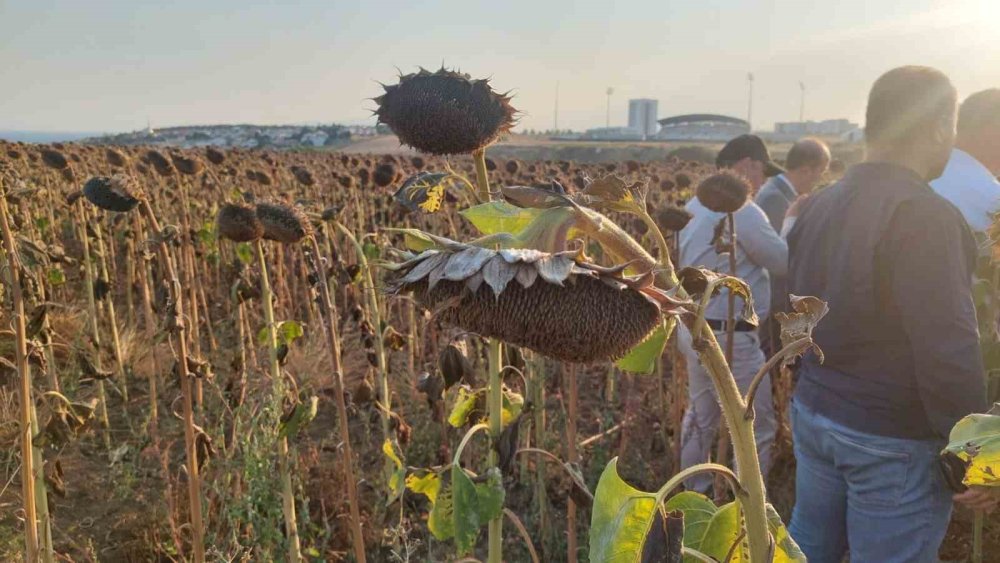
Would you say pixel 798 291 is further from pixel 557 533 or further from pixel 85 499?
pixel 85 499

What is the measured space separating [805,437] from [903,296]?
67cm

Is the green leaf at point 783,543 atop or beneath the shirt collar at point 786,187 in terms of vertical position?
beneath

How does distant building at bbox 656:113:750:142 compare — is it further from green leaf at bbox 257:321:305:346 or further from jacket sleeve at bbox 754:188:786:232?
green leaf at bbox 257:321:305:346

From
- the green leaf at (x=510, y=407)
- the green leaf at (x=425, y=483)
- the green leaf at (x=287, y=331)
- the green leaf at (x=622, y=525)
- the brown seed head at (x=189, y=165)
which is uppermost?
the brown seed head at (x=189, y=165)

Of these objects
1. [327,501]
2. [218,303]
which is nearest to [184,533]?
[327,501]

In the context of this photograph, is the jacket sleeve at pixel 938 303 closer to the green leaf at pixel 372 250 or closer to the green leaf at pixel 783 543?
the green leaf at pixel 783 543

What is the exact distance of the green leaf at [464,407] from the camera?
7.29 feet

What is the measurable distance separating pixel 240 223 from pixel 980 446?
89.0 inches

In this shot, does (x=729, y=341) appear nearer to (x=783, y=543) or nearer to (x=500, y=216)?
(x=783, y=543)

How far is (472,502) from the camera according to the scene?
5.54 ft

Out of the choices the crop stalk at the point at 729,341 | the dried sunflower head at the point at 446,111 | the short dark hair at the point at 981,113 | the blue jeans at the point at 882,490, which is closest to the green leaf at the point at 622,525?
the dried sunflower head at the point at 446,111

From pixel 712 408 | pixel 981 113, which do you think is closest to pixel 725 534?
pixel 712 408

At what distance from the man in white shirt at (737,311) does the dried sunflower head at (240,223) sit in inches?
79.4

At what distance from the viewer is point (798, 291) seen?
8.42 ft
